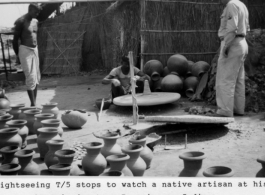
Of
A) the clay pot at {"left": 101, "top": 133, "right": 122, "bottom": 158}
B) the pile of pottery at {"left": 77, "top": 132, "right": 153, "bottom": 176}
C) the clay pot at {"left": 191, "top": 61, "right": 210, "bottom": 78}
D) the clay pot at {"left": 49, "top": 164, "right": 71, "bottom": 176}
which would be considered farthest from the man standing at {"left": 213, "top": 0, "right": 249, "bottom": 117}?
the clay pot at {"left": 49, "top": 164, "right": 71, "bottom": 176}

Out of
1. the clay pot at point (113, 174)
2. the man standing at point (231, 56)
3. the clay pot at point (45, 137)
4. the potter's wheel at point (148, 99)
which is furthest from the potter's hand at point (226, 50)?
the clay pot at point (113, 174)

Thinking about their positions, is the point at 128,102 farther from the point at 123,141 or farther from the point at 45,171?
the point at 45,171

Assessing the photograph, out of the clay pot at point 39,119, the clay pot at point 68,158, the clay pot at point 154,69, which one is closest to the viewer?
the clay pot at point 68,158

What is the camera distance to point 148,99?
244 inches

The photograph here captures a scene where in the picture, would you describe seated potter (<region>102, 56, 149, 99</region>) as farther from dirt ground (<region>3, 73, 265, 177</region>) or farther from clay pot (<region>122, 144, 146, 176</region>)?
clay pot (<region>122, 144, 146, 176</region>)

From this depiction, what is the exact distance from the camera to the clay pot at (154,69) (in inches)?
308

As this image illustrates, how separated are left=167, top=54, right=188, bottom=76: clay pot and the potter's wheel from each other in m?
1.39

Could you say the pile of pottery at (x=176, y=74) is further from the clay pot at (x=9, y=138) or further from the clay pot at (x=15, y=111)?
the clay pot at (x=9, y=138)

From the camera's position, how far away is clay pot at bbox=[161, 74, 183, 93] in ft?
24.2

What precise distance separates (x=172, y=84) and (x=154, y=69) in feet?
2.43

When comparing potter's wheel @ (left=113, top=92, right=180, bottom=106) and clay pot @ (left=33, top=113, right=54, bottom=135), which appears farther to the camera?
potter's wheel @ (left=113, top=92, right=180, bottom=106)

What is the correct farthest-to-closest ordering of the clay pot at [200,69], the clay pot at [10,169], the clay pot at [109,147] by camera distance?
1. the clay pot at [200,69]
2. the clay pot at [109,147]
3. the clay pot at [10,169]

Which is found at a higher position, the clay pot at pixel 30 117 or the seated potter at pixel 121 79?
the seated potter at pixel 121 79

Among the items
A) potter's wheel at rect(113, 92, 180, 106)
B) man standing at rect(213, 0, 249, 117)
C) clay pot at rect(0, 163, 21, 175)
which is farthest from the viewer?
potter's wheel at rect(113, 92, 180, 106)
